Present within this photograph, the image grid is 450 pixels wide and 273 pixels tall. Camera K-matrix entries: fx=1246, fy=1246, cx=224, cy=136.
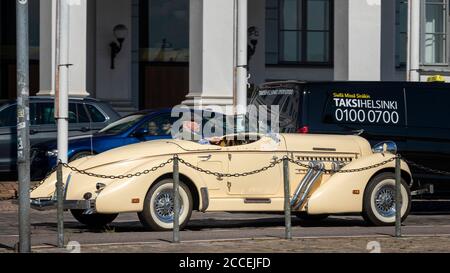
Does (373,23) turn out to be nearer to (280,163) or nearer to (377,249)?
(280,163)

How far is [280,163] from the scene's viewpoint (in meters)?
16.6

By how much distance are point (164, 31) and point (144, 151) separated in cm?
1608

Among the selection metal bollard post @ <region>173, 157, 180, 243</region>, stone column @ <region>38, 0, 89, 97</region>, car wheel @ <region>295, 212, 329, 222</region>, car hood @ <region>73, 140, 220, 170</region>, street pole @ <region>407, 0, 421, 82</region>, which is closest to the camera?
metal bollard post @ <region>173, 157, 180, 243</region>

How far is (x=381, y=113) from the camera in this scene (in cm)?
1928

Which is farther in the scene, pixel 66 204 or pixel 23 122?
pixel 66 204

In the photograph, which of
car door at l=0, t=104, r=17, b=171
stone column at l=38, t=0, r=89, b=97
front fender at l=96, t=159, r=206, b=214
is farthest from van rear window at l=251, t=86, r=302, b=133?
stone column at l=38, t=0, r=89, b=97

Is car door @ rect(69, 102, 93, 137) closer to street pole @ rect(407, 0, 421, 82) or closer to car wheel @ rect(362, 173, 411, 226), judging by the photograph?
street pole @ rect(407, 0, 421, 82)

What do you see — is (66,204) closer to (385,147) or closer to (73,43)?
(385,147)

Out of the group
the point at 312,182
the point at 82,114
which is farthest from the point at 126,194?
the point at 82,114

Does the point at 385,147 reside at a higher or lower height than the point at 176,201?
higher

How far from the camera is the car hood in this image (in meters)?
16.1

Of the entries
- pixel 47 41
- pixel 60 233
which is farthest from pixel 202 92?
pixel 60 233

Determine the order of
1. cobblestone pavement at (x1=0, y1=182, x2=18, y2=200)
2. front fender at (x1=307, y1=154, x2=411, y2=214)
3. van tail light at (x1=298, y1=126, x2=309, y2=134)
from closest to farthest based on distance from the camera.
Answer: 1. front fender at (x1=307, y1=154, x2=411, y2=214)
2. van tail light at (x1=298, y1=126, x2=309, y2=134)
3. cobblestone pavement at (x1=0, y1=182, x2=18, y2=200)

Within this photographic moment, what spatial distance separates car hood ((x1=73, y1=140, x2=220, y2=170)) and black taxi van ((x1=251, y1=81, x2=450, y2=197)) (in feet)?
8.49
